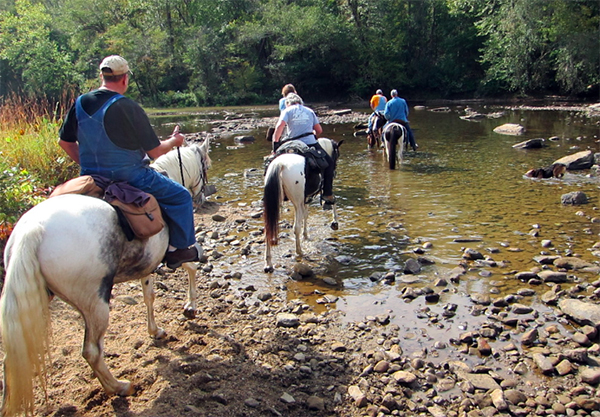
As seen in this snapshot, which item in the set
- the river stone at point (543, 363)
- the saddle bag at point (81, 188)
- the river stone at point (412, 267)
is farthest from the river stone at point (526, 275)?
the saddle bag at point (81, 188)

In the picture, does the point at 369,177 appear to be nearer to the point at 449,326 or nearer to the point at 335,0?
the point at 449,326

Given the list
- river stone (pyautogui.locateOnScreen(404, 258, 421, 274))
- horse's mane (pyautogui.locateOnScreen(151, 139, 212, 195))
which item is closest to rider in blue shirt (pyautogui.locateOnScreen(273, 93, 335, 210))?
horse's mane (pyautogui.locateOnScreen(151, 139, 212, 195))

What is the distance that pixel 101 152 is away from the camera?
12.8 feet

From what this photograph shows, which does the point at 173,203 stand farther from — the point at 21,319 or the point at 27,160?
the point at 27,160

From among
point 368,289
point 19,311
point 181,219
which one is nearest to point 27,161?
point 181,219

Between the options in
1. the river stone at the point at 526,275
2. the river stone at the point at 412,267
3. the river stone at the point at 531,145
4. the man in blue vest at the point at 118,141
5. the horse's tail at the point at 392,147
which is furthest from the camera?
the river stone at the point at 531,145

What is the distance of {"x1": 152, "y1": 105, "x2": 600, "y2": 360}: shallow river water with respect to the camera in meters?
5.90

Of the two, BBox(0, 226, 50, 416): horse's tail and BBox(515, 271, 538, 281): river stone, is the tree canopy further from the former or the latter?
BBox(0, 226, 50, 416): horse's tail

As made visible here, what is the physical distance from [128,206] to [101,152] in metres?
0.61

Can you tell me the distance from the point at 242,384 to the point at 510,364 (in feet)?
8.02

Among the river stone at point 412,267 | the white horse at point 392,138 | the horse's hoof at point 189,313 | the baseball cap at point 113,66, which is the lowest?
the river stone at point 412,267

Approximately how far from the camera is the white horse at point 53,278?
3025 millimetres

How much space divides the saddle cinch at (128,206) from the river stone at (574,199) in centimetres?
830

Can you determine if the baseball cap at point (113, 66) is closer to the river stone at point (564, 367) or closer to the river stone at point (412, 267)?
the river stone at point (412, 267)
